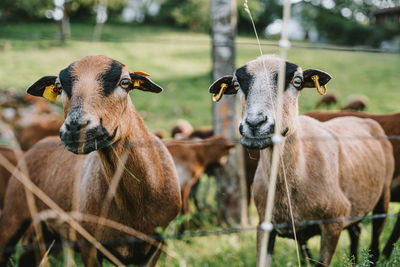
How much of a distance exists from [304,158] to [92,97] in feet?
6.77

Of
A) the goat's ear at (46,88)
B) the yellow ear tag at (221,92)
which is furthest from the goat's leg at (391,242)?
the goat's ear at (46,88)

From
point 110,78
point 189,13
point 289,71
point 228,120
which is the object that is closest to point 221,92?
point 289,71

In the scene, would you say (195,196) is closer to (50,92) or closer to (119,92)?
(50,92)

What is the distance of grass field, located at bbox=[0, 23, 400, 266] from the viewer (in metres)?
5.23

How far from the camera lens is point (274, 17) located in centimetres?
4394

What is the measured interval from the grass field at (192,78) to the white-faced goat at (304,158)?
35.2 inches

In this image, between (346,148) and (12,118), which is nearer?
(346,148)

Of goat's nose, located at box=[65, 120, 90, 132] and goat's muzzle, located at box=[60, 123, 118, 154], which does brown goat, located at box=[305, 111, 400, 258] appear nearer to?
goat's muzzle, located at box=[60, 123, 118, 154]

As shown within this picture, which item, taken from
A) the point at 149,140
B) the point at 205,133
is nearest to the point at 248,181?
the point at 205,133

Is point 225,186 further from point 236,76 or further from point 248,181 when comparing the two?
point 236,76

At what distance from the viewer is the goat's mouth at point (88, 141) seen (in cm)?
249

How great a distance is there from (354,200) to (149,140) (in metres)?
2.27

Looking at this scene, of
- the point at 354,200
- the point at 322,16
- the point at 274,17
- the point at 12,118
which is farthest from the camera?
the point at 274,17

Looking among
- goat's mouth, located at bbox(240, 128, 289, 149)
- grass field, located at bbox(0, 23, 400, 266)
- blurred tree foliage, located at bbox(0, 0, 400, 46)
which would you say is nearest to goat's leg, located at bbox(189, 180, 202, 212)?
grass field, located at bbox(0, 23, 400, 266)
